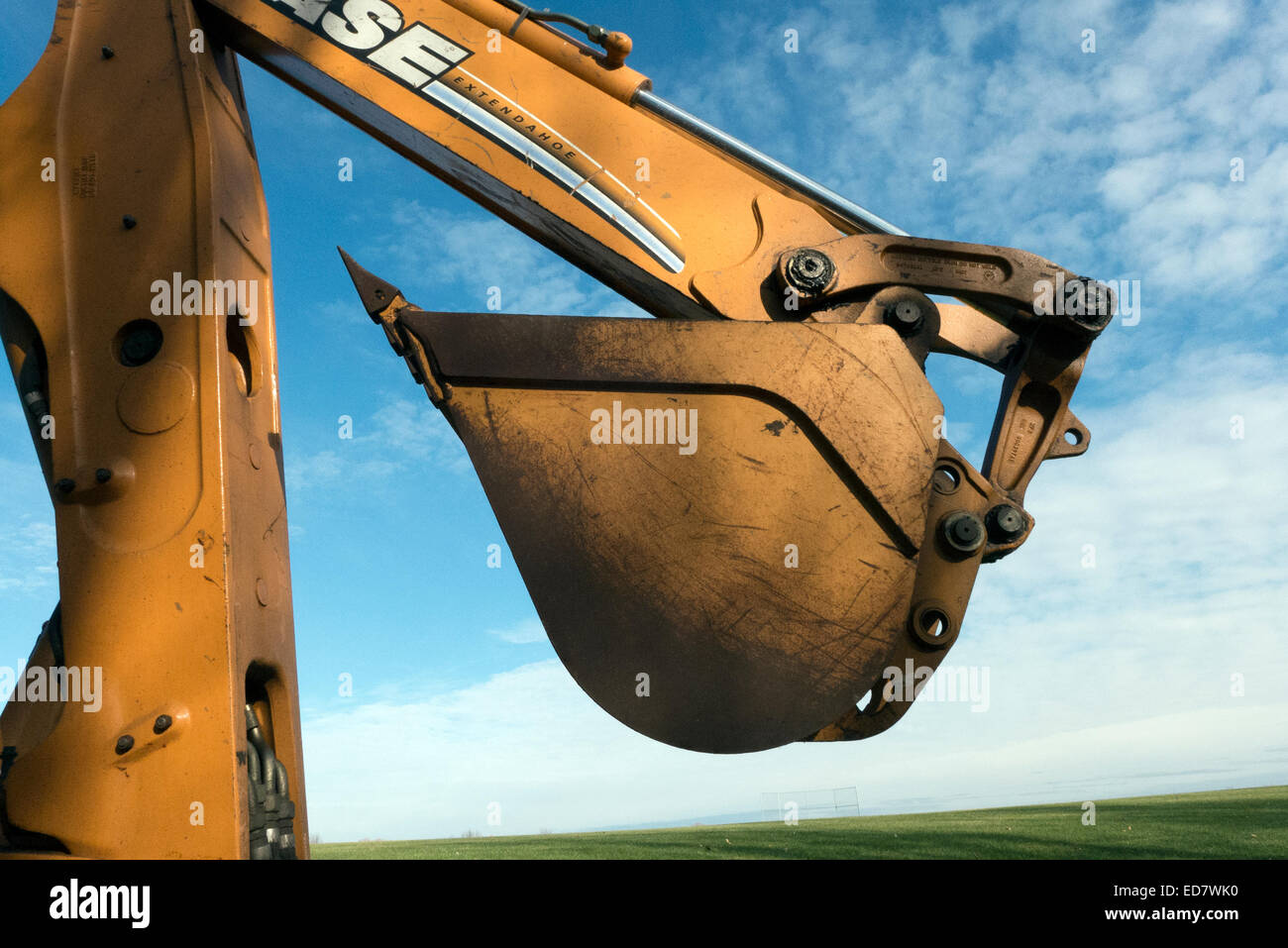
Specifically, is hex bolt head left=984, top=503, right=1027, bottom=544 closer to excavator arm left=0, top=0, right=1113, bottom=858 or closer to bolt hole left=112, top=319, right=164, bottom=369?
excavator arm left=0, top=0, right=1113, bottom=858

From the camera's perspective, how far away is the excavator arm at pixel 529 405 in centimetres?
227

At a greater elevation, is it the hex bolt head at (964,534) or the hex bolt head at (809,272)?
the hex bolt head at (809,272)

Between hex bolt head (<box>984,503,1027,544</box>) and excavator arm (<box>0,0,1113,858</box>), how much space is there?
0.02 metres

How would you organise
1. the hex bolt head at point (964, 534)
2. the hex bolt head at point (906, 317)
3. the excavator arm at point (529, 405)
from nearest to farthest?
the excavator arm at point (529, 405), the hex bolt head at point (964, 534), the hex bolt head at point (906, 317)

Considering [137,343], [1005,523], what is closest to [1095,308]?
[1005,523]

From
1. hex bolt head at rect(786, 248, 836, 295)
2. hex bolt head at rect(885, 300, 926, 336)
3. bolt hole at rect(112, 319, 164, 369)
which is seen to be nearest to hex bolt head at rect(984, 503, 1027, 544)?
hex bolt head at rect(885, 300, 926, 336)

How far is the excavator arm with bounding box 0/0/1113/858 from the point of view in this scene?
2.27 meters

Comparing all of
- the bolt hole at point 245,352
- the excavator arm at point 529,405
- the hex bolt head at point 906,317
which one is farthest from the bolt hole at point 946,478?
the bolt hole at point 245,352

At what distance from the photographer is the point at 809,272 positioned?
8.73 ft

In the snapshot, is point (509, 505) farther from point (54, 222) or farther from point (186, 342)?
point (54, 222)

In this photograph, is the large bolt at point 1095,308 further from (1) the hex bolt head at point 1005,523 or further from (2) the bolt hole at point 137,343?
(2) the bolt hole at point 137,343

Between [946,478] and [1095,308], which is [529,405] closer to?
[946,478]

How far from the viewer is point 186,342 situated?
2451 mm

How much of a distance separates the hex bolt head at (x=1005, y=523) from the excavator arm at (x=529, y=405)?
0.7 inches
